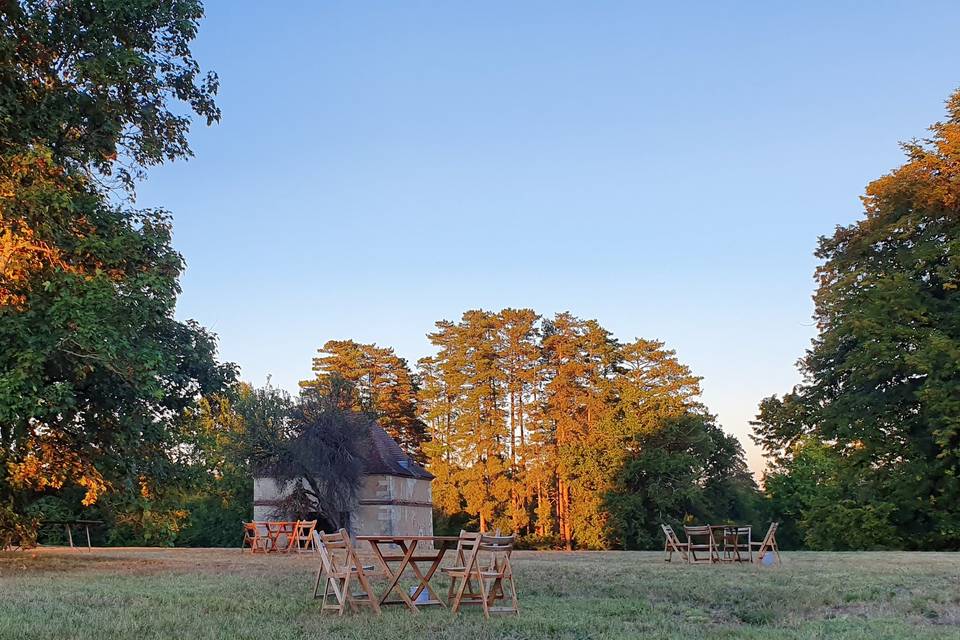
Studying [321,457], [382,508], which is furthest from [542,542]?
[321,457]

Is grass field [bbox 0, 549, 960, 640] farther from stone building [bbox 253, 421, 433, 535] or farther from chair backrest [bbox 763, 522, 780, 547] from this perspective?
stone building [bbox 253, 421, 433, 535]

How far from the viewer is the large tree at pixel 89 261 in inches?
504

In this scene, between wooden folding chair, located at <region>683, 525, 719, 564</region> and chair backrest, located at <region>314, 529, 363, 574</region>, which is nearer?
chair backrest, located at <region>314, 529, 363, 574</region>

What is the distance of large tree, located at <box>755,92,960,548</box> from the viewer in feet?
78.5

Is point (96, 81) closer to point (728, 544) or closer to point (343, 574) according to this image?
point (343, 574)

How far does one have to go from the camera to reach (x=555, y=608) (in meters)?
9.17

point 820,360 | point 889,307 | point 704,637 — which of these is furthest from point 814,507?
point 704,637

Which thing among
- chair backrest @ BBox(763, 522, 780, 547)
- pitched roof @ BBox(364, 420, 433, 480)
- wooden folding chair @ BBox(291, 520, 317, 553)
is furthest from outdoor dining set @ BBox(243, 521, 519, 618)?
pitched roof @ BBox(364, 420, 433, 480)

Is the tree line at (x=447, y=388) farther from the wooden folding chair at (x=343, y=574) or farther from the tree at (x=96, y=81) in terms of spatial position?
the wooden folding chair at (x=343, y=574)

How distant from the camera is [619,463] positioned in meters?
43.7

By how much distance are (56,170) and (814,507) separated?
94.6 ft

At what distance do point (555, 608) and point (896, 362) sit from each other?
18983mm

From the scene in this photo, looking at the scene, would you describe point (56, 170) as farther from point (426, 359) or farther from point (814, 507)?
point (426, 359)

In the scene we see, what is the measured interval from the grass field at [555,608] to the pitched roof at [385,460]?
21.7 metres
